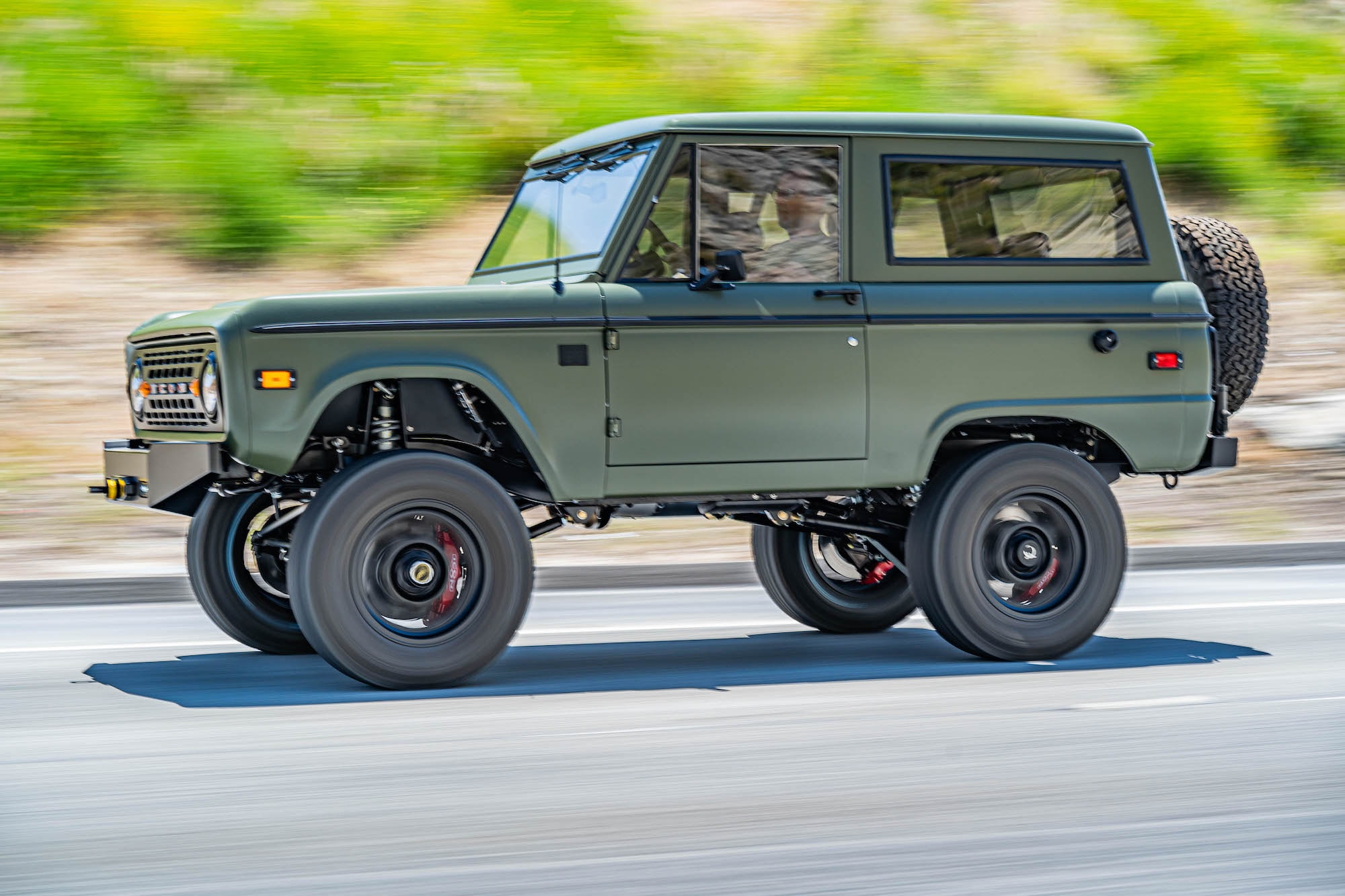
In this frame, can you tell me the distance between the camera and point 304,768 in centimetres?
539

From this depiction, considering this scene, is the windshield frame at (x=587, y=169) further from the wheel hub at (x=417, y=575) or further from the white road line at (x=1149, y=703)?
the white road line at (x=1149, y=703)

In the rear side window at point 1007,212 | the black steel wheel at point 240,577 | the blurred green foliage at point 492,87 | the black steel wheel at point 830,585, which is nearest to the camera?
the rear side window at point 1007,212

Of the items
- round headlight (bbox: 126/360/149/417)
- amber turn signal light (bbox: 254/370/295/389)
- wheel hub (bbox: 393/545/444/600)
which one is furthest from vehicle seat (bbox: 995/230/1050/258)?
round headlight (bbox: 126/360/149/417)

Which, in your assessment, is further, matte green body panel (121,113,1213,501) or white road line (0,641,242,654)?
white road line (0,641,242,654)

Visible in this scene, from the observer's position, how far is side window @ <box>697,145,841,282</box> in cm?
718

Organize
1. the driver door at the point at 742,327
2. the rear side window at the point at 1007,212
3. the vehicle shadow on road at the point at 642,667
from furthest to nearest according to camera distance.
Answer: the rear side window at the point at 1007,212 → the driver door at the point at 742,327 → the vehicle shadow on road at the point at 642,667

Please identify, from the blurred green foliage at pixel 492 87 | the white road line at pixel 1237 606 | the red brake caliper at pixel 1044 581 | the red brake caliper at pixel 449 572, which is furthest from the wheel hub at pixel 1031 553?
the blurred green foliage at pixel 492 87

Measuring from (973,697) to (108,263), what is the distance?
1041cm

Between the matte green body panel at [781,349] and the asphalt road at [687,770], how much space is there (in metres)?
0.96

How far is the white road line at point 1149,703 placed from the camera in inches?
255

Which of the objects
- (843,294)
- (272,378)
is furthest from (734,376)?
(272,378)

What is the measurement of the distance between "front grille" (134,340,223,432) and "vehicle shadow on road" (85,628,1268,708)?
1.05m

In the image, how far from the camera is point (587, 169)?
7727mm

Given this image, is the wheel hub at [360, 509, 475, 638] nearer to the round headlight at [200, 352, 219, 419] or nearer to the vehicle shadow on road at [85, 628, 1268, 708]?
the vehicle shadow on road at [85, 628, 1268, 708]
